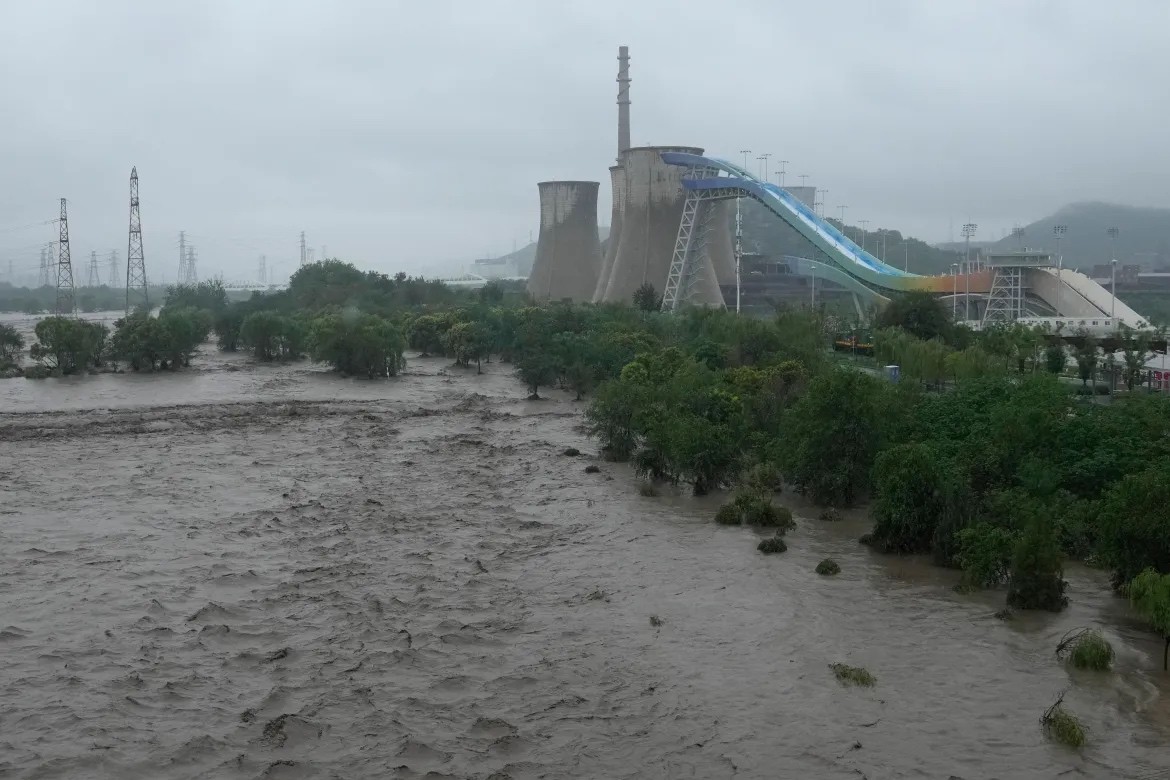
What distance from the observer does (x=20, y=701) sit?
8.84m

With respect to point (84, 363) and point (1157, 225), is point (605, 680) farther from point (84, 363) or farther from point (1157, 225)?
point (1157, 225)

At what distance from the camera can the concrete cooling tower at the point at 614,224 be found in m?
44.5

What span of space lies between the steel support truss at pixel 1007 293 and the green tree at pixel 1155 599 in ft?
91.5

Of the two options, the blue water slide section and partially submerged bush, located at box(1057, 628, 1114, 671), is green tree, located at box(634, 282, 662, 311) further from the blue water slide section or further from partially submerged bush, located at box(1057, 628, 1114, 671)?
partially submerged bush, located at box(1057, 628, 1114, 671)

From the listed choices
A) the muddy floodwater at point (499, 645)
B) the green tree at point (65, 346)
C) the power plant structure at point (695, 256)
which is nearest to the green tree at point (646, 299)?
the power plant structure at point (695, 256)

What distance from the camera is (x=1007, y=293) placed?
120 ft

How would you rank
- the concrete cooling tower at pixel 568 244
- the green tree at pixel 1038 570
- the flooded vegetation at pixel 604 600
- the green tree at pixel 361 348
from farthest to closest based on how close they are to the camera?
the concrete cooling tower at pixel 568 244 → the green tree at pixel 361 348 → the green tree at pixel 1038 570 → the flooded vegetation at pixel 604 600

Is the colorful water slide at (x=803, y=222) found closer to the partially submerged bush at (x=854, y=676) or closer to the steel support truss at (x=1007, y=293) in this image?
the steel support truss at (x=1007, y=293)

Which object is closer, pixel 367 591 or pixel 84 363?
pixel 367 591

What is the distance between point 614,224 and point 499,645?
122 feet

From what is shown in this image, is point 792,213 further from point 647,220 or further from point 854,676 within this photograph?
point 854,676

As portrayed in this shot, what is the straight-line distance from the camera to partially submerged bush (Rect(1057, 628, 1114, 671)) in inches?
357

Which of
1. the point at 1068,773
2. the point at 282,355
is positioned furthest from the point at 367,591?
the point at 282,355

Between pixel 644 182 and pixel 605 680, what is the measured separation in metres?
35.4
